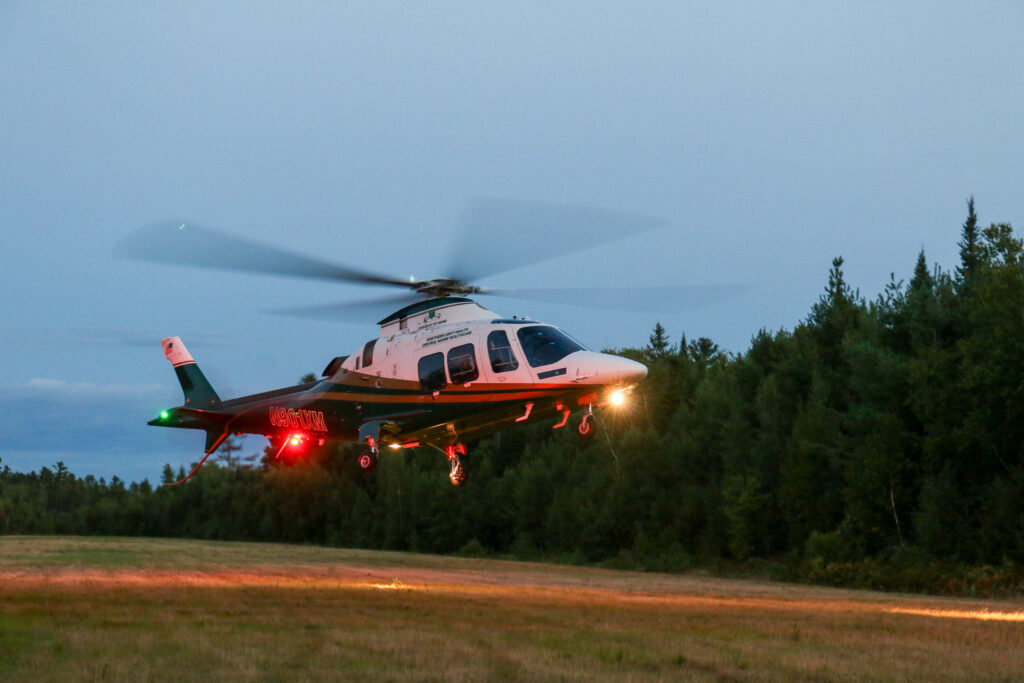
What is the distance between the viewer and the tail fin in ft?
98.9

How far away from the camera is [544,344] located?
23297 mm

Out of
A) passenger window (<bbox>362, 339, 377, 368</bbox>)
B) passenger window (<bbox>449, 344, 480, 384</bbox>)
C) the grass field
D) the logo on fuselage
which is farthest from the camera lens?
the logo on fuselage

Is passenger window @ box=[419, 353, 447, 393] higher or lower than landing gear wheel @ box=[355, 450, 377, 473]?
higher

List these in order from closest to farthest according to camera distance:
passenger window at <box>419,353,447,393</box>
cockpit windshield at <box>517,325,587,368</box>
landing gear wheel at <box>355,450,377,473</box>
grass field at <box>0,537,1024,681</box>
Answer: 1. grass field at <box>0,537,1024,681</box>
2. cockpit windshield at <box>517,325,587,368</box>
3. passenger window at <box>419,353,447,393</box>
4. landing gear wheel at <box>355,450,377,473</box>

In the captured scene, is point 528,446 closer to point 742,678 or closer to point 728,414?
point 728,414

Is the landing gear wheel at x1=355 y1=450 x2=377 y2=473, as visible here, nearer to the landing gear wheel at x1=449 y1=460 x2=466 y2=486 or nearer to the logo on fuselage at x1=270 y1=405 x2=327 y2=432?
the landing gear wheel at x1=449 y1=460 x2=466 y2=486

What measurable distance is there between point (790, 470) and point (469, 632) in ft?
109

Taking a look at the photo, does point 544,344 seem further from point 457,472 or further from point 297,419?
point 297,419

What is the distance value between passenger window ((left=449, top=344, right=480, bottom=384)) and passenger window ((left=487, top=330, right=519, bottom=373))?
0.44 m

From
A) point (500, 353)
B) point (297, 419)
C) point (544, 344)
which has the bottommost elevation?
point (297, 419)

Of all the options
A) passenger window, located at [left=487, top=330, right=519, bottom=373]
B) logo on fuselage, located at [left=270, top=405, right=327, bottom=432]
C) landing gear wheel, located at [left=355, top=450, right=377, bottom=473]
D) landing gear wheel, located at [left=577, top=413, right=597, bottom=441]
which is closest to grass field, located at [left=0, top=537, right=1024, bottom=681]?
landing gear wheel, located at [left=355, top=450, right=377, bottom=473]

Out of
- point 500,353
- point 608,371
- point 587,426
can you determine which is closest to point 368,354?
point 500,353

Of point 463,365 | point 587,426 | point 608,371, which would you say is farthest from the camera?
point 463,365

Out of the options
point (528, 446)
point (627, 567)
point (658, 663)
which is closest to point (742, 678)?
point (658, 663)
